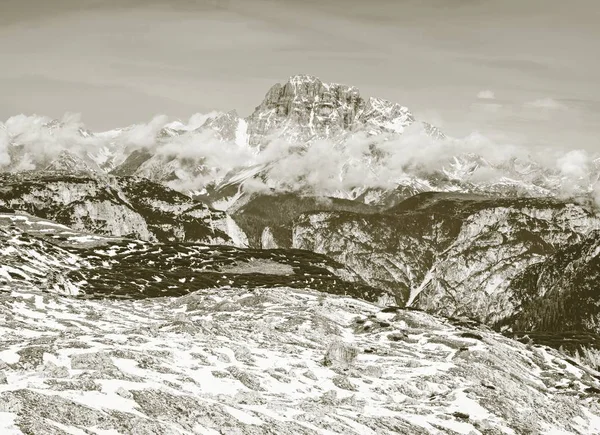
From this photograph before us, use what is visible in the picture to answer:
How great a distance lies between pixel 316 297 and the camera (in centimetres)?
15912

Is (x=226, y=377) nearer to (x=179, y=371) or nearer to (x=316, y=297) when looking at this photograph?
(x=179, y=371)

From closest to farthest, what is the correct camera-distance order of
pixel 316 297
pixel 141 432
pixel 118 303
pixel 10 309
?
pixel 141 432
pixel 10 309
pixel 118 303
pixel 316 297

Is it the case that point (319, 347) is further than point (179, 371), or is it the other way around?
point (319, 347)

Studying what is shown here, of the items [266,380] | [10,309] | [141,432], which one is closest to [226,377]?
[266,380]

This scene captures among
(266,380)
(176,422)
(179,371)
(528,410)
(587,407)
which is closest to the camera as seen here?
(176,422)

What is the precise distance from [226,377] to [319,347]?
33.3m

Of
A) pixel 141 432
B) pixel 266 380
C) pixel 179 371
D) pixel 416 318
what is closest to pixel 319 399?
pixel 266 380

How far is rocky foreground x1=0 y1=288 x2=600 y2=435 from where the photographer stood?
1983 inches

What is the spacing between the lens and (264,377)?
238ft

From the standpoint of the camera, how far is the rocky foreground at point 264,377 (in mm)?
50375

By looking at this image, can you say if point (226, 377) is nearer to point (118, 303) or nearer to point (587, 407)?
point (587, 407)

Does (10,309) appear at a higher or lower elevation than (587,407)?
higher

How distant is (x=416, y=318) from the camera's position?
143375 mm

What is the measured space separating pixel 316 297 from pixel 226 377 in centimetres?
9106
